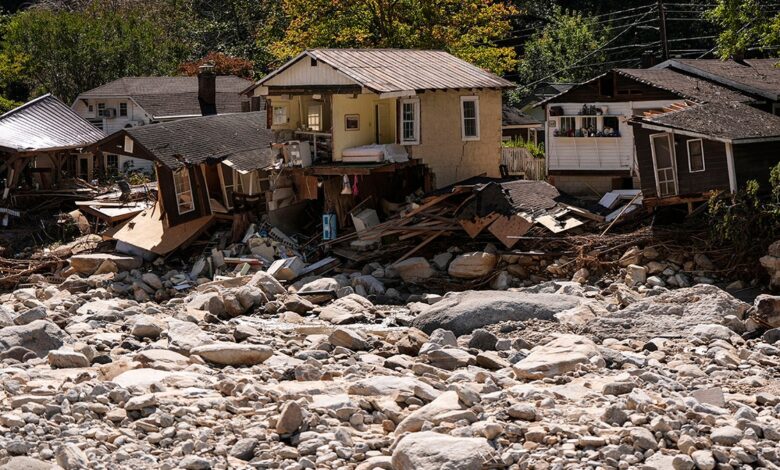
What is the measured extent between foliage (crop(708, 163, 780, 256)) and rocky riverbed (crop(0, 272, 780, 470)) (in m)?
2.11

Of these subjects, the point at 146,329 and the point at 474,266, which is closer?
the point at 146,329

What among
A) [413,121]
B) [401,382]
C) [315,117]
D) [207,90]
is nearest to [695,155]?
[413,121]

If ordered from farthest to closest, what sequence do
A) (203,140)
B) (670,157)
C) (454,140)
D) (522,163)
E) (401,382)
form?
(522,163)
(454,140)
(203,140)
(670,157)
(401,382)

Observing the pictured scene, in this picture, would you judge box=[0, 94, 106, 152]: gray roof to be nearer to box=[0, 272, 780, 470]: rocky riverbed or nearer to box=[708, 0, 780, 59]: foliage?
box=[0, 272, 780, 470]: rocky riverbed

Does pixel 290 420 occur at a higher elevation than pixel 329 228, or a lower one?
lower

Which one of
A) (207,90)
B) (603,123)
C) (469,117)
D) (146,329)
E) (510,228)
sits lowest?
(146,329)

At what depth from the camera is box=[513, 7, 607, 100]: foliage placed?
2256 inches

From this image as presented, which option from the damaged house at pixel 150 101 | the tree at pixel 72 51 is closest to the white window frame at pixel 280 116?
the damaged house at pixel 150 101

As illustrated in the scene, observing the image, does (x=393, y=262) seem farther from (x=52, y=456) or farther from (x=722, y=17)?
(x=52, y=456)

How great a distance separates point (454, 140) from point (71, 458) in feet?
72.5

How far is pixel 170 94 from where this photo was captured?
5500cm

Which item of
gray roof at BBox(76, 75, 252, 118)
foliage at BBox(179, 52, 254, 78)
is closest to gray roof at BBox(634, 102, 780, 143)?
gray roof at BBox(76, 75, 252, 118)

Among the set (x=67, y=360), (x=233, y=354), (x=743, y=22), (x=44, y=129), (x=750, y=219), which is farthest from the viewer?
(x=44, y=129)

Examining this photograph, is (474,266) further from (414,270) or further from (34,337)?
(34,337)
